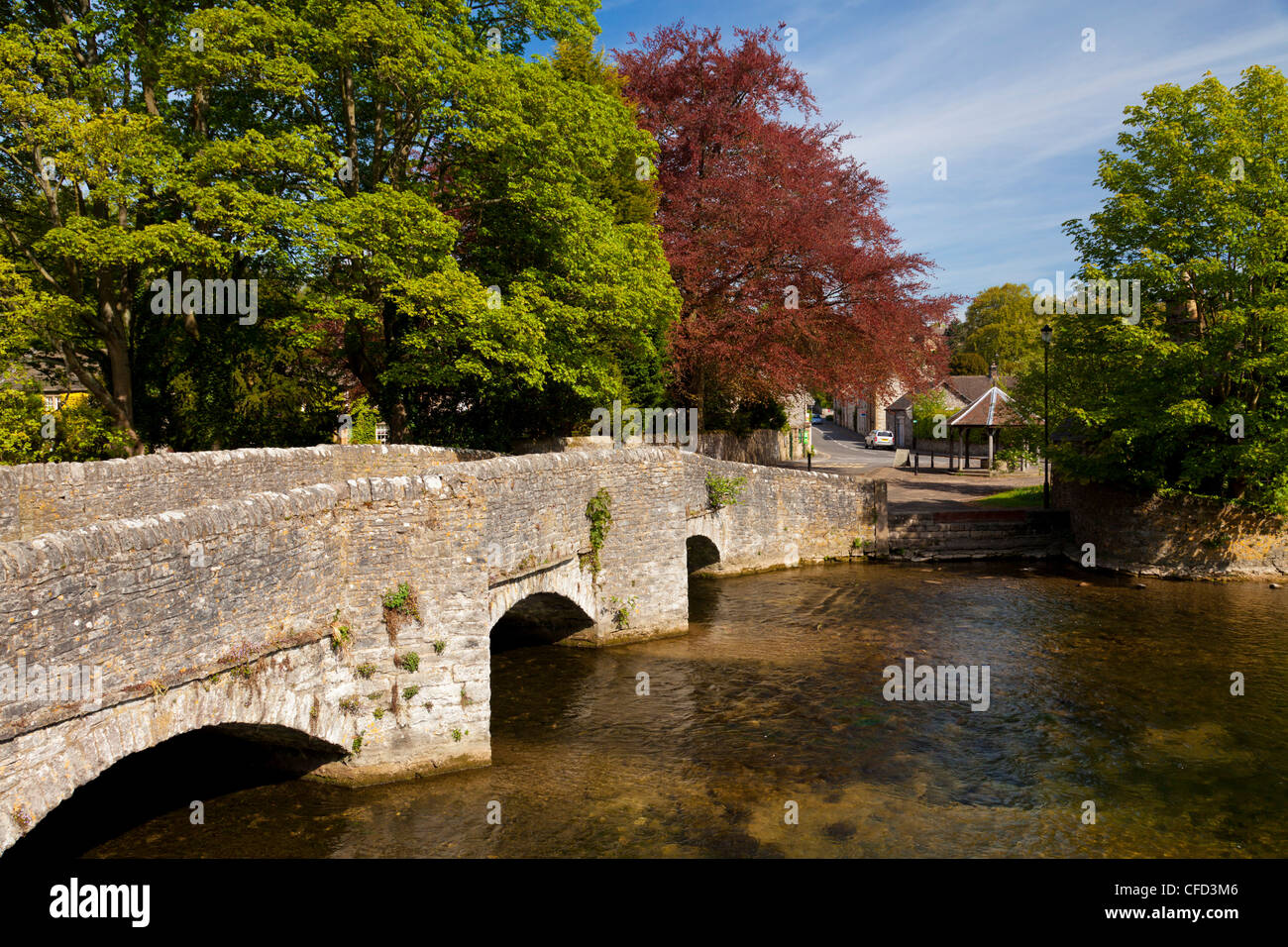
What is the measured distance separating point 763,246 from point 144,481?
20.8m

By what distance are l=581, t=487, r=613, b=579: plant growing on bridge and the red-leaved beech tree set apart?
42.5 ft

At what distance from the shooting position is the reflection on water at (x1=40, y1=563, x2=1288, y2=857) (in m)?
9.20

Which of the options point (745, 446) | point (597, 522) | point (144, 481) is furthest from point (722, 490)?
point (745, 446)

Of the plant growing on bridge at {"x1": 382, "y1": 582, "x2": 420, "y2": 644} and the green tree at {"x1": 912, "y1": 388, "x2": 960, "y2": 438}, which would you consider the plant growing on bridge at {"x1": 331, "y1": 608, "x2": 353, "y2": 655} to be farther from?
the green tree at {"x1": 912, "y1": 388, "x2": 960, "y2": 438}

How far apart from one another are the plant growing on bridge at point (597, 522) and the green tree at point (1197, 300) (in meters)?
14.3

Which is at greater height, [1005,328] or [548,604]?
[1005,328]

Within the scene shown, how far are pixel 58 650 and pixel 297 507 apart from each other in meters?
2.93

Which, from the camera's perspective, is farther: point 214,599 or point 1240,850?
point 1240,850

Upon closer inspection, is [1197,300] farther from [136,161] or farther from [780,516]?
[136,161]

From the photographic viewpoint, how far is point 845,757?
11.4m

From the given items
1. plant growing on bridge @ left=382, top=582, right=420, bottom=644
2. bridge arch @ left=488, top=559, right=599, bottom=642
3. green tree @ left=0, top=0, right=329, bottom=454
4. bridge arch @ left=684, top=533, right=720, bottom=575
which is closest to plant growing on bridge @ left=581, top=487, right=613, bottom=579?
bridge arch @ left=488, top=559, right=599, bottom=642

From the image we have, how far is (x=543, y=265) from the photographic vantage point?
2161 cm

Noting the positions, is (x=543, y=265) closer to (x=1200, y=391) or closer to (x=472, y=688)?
(x=472, y=688)
